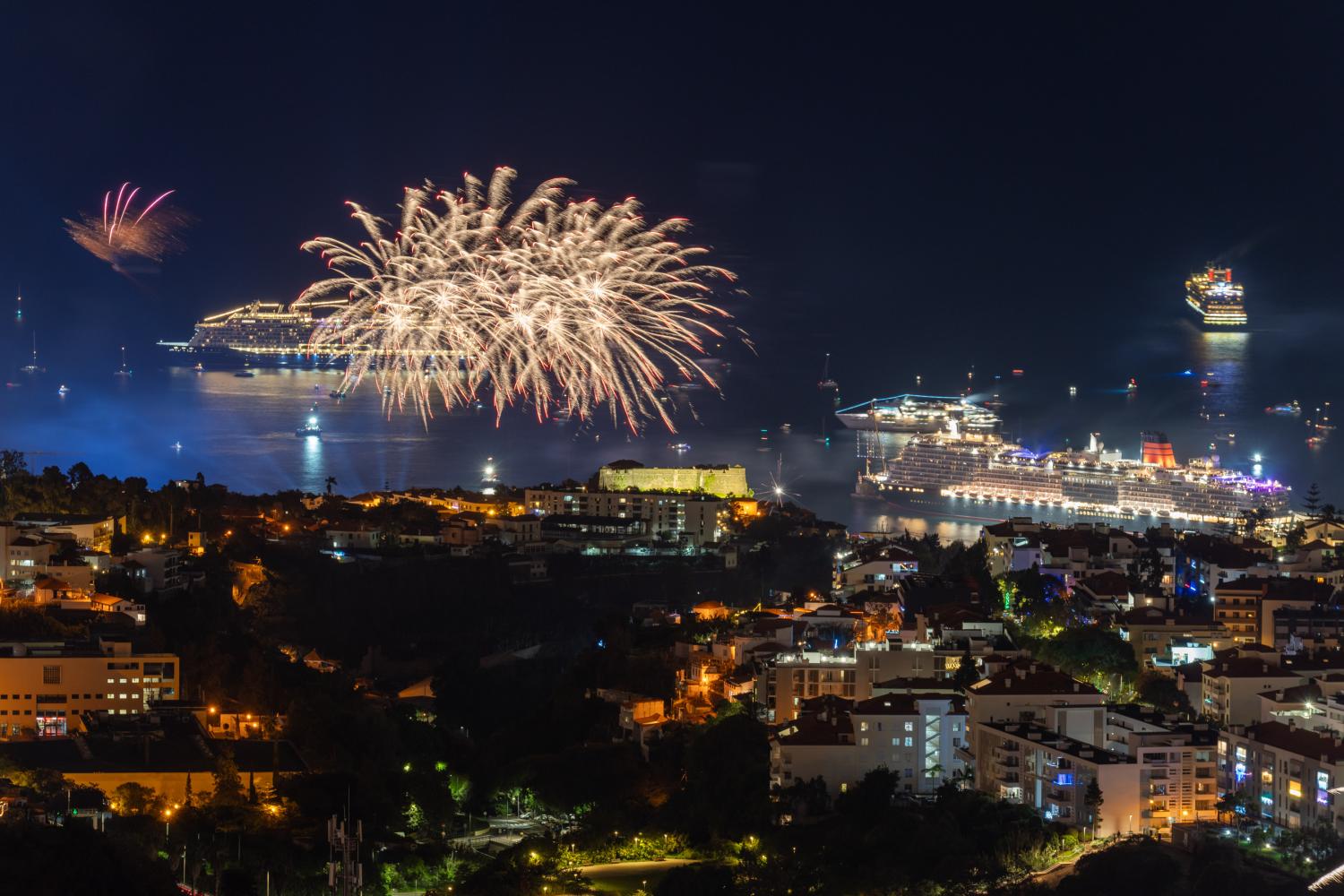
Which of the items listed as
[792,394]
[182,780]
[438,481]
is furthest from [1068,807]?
[792,394]

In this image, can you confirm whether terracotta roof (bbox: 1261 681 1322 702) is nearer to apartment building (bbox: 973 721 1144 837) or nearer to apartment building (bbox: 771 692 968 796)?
apartment building (bbox: 973 721 1144 837)

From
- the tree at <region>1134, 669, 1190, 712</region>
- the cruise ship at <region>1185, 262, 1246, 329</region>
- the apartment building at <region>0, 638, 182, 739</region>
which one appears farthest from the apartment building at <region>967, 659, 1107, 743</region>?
the cruise ship at <region>1185, 262, 1246, 329</region>

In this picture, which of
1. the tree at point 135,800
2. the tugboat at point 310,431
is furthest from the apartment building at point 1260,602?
the tugboat at point 310,431

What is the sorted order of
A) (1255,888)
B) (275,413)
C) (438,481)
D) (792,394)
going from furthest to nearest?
(792,394), (275,413), (438,481), (1255,888)

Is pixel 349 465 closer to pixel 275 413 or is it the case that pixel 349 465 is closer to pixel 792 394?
pixel 275 413

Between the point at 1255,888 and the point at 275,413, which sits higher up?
the point at 275,413
